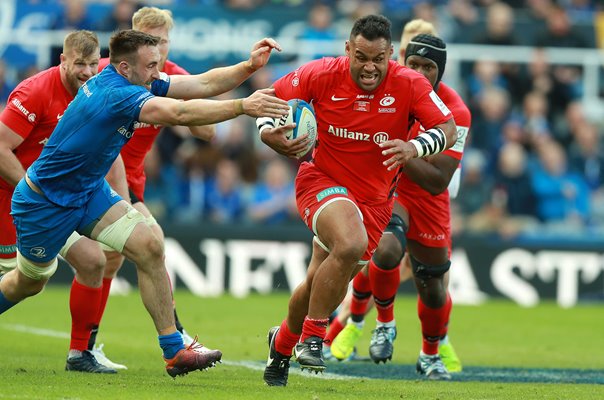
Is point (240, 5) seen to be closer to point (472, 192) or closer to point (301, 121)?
point (472, 192)

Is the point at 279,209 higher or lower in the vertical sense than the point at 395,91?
lower

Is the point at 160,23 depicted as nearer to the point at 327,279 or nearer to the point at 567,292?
the point at 327,279

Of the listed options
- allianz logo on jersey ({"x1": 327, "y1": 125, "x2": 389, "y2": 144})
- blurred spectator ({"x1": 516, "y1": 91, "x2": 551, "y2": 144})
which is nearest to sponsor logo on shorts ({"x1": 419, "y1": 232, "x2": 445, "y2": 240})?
allianz logo on jersey ({"x1": 327, "y1": 125, "x2": 389, "y2": 144})

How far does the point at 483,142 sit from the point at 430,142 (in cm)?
Result: 1151

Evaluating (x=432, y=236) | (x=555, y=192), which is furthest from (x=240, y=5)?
(x=432, y=236)

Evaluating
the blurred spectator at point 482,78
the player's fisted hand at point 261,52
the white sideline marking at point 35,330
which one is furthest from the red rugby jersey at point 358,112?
the blurred spectator at point 482,78

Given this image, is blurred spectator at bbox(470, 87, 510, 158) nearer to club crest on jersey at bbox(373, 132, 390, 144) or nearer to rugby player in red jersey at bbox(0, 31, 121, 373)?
club crest on jersey at bbox(373, 132, 390, 144)

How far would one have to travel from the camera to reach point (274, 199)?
18250mm

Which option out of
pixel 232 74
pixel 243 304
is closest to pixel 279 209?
pixel 243 304

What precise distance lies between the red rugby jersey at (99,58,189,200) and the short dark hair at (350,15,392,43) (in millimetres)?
2333

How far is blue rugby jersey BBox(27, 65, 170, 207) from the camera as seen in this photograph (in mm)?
7828

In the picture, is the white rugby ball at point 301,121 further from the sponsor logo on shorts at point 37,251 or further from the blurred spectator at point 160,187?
the blurred spectator at point 160,187

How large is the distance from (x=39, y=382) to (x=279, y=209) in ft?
33.7

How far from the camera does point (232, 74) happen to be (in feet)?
28.6
